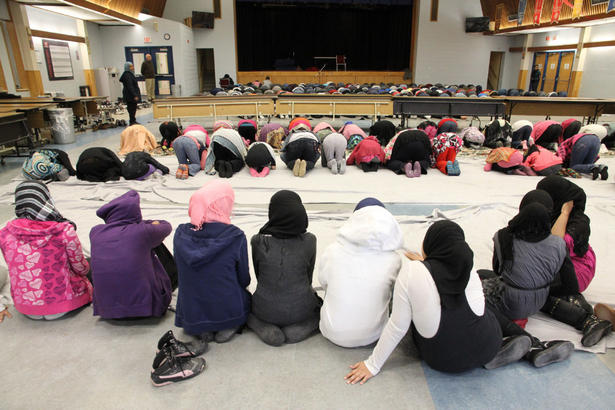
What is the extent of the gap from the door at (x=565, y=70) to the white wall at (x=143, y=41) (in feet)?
46.2

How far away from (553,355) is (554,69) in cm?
1700

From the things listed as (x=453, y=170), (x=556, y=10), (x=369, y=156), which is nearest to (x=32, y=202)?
(x=369, y=156)

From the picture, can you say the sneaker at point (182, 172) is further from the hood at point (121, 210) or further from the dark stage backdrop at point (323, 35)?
the dark stage backdrop at point (323, 35)

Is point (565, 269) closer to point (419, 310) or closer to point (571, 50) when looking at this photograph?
point (419, 310)

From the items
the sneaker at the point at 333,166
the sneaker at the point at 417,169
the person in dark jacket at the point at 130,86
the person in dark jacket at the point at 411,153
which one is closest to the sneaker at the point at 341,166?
the sneaker at the point at 333,166

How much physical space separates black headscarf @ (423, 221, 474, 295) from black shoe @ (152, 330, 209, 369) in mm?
1243

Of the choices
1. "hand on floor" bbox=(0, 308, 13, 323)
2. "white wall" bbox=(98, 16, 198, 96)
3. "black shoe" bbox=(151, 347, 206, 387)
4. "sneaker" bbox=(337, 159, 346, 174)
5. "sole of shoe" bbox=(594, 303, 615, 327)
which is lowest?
"hand on floor" bbox=(0, 308, 13, 323)

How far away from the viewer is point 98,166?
522 centimetres

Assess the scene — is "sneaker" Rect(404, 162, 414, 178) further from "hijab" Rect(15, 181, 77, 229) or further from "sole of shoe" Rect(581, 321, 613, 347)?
"hijab" Rect(15, 181, 77, 229)

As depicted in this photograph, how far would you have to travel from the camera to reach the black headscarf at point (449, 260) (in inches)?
66.6

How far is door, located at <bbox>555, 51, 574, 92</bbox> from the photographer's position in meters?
14.7

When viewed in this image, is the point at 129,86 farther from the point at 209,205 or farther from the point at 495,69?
the point at 495,69

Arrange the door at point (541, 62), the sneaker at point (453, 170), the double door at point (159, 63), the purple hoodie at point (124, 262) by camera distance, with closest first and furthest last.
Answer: the purple hoodie at point (124, 262) < the sneaker at point (453, 170) < the double door at point (159, 63) < the door at point (541, 62)

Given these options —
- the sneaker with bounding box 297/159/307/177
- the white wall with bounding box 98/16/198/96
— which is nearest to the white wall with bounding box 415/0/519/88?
the white wall with bounding box 98/16/198/96
